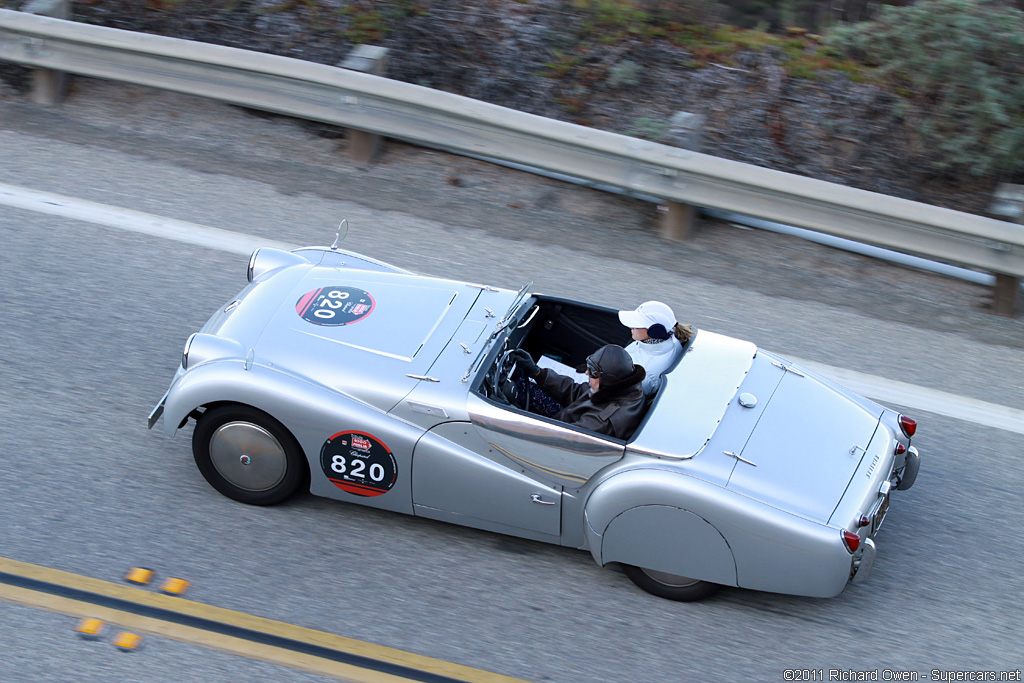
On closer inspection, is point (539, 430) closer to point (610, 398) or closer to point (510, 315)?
point (610, 398)

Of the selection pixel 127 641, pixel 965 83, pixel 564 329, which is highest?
pixel 965 83

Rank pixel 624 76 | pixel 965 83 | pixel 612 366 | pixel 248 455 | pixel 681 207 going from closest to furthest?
pixel 612 366
pixel 248 455
pixel 681 207
pixel 965 83
pixel 624 76

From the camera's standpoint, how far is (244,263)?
6.84 m

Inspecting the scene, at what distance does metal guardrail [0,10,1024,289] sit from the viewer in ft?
23.1

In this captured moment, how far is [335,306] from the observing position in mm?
5219

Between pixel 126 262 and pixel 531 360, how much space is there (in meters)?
3.26

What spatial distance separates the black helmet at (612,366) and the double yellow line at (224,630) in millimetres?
1498

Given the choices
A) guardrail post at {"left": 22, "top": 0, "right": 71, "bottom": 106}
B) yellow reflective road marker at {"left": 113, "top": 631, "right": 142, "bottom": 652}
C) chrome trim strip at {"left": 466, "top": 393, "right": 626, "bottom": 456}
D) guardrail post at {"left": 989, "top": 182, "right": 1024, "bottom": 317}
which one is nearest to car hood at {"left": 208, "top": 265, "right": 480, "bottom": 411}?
chrome trim strip at {"left": 466, "top": 393, "right": 626, "bottom": 456}

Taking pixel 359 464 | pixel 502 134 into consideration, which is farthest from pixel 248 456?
pixel 502 134

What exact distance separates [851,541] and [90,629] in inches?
135

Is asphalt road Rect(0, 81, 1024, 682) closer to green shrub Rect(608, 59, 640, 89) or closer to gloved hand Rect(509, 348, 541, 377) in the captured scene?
gloved hand Rect(509, 348, 541, 377)

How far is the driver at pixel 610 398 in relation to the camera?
184 inches

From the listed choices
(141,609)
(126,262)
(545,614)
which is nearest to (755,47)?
(126,262)

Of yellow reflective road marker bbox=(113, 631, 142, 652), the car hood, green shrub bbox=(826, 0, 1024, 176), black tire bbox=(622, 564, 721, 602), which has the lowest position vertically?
yellow reflective road marker bbox=(113, 631, 142, 652)
